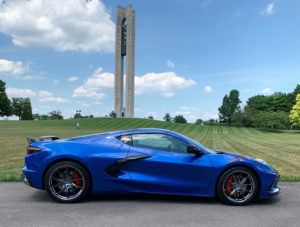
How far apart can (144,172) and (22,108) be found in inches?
3601

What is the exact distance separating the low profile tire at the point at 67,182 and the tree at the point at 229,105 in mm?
84141

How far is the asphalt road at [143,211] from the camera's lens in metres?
3.38

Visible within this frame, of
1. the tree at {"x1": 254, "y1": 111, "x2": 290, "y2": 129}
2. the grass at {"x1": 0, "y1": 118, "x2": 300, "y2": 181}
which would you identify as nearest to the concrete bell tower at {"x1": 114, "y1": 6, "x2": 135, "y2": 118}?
the grass at {"x1": 0, "y1": 118, "x2": 300, "y2": 181}

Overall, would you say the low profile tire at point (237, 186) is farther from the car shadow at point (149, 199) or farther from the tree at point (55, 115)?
the tree at point (55, 115)

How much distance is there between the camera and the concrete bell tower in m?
66.4

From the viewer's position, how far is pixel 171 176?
4121mm

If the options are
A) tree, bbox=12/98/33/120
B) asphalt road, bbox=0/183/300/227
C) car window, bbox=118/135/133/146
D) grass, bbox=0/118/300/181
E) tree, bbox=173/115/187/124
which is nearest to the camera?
asphalt road, bbox=0/183/300/227

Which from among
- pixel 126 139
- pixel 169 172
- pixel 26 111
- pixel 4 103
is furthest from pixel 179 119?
pixel 169 172

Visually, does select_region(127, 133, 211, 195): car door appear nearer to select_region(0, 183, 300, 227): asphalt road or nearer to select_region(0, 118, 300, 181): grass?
select_region(0, 183, 300, 227): asphalt road

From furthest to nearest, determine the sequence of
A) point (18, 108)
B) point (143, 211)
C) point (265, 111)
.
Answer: point (18, 108) → point (265, 111) → point (143, 211)

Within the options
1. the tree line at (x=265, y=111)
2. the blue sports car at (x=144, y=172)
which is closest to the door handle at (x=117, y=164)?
the blue sports car at (x=144, y=172)

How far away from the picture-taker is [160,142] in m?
4.32

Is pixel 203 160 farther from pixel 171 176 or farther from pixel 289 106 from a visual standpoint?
pixel 289 106

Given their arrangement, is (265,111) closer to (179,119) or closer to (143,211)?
(179,119)
